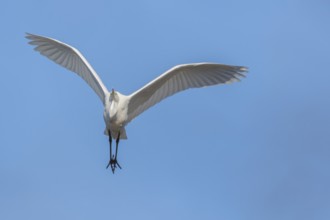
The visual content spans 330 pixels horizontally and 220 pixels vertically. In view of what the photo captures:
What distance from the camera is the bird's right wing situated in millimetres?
19422

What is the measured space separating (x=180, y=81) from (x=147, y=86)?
881 millimetres

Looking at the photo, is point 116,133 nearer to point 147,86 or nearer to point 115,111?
point 115,111

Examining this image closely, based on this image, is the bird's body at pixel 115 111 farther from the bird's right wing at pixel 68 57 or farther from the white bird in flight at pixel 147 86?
the bird's right wing at pixel 68 57

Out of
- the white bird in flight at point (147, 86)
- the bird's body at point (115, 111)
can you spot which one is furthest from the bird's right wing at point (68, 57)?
the bird's body at point (115, 111)

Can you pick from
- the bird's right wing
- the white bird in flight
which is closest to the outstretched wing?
the white bird in flight

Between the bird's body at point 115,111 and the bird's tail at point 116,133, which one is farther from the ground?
the bird's body at point 115,111

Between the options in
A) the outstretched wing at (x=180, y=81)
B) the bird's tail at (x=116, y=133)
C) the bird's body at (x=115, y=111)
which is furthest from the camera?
the bird's tail at (x=116, y=133)

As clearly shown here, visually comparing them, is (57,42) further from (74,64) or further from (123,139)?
(123,139)

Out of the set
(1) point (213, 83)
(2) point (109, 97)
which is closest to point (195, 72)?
(1) point (213, 83)

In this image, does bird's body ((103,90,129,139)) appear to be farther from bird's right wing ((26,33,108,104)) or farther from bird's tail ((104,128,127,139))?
bird's right wing ((26,33,108,104))

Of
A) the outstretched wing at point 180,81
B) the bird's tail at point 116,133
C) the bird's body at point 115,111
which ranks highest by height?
the outstretched wing at point 180,81

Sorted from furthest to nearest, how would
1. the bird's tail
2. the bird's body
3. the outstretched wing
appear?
the bird's tail → the bird's body → the outstretched wing

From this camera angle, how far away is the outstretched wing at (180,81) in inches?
737

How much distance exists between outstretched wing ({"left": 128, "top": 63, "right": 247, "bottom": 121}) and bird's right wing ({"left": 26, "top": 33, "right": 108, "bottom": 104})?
2.64 feet
